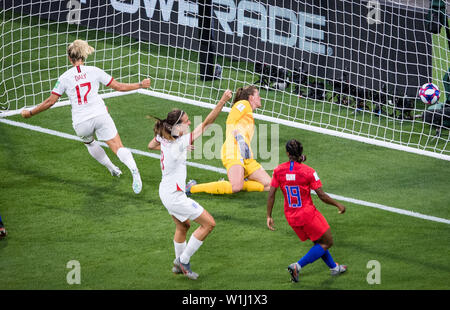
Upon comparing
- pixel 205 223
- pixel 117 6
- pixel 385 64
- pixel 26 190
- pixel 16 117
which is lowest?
pixel 205 223

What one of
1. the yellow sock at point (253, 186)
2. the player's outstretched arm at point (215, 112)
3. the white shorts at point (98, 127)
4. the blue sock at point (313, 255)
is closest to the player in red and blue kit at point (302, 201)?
the blue sock at point (313, 255)

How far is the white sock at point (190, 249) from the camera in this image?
801cm

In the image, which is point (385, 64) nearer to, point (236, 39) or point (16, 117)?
point (236, 39)

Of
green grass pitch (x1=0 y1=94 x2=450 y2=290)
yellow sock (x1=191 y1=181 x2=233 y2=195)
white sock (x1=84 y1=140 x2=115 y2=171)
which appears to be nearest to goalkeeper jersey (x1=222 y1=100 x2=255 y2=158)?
yellow sock (x1=191 y1=181 x2=233 y2=195)

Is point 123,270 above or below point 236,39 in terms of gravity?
below

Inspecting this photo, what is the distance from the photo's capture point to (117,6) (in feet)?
53.8

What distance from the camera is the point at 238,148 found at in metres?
10.4

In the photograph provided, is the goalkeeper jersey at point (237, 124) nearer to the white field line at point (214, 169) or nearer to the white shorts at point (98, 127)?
the white field line at point (214, 169)

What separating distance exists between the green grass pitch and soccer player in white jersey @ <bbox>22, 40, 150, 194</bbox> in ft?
1.82

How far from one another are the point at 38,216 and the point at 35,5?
9.24m

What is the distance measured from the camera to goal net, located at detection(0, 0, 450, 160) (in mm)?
13688

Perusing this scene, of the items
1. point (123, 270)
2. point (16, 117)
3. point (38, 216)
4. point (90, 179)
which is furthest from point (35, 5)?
point (123, 270)

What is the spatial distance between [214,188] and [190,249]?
247cm

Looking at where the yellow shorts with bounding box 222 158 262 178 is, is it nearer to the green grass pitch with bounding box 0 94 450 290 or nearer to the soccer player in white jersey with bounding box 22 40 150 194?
the green grass pitch with bounding box 0 94 450 290
